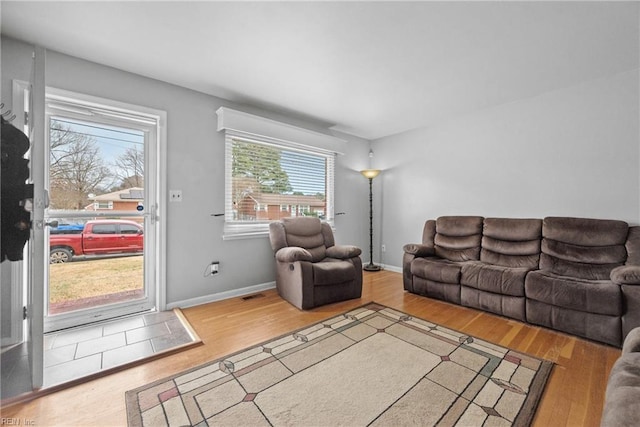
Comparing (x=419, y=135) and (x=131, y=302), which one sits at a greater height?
(x=419, y=135)

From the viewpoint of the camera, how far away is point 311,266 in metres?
2.81

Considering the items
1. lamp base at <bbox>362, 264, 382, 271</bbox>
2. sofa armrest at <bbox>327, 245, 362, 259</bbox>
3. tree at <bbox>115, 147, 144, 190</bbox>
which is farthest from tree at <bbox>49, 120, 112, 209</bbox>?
lamp base at <bbox>362, 264, 382, 271</bbox>

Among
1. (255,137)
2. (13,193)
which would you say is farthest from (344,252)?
(13,193)

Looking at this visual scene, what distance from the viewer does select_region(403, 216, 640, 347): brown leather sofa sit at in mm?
2105

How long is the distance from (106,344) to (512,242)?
13.3 ft

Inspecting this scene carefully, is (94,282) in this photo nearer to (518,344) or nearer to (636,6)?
(518,344)

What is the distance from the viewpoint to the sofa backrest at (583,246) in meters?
2.44

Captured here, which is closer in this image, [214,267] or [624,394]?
[624,394]

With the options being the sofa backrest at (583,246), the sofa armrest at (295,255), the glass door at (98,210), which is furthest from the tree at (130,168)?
the sofa backrest at (583,246)

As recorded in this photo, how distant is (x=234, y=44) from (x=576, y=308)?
3.56 m

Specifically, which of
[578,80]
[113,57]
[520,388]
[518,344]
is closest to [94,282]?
[113,57]

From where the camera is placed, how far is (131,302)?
2.70m

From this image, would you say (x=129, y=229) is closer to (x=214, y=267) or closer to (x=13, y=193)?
(x=214, y=267)

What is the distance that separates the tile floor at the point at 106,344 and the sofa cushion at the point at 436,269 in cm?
253
